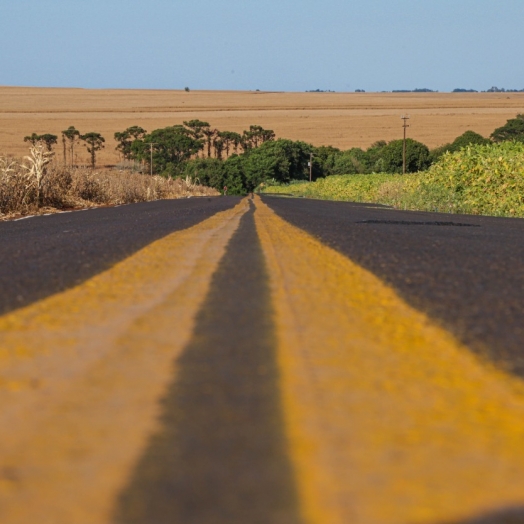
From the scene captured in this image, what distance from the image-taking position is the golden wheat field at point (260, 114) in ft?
445

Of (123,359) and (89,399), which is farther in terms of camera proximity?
(123,359)

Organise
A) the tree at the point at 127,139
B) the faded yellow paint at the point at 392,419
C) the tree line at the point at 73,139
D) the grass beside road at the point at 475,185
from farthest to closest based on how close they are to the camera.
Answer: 1. the tree at the point at 127,139
2. the tree line at the point at 73,139
3. the grass beside road at the point at 475,185
4. the faded yellow paint at the point at 392,419

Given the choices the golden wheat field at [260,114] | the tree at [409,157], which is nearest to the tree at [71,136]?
the golden wheat field at [260,114]

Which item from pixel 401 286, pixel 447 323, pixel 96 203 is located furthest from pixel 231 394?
pixel 96 203

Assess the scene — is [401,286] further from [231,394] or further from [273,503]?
[273,503]

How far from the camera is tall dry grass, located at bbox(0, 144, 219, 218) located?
24.0m

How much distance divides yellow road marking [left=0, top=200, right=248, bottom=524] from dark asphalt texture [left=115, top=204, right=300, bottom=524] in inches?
2.7

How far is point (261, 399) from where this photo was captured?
2959 millimetres

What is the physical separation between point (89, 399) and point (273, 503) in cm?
113

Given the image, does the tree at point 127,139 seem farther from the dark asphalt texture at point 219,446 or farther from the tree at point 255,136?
the dark asphalt texture at point 219,446

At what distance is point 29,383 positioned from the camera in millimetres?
3283

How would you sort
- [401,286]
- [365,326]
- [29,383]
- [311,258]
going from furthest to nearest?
[311,258] < [401,286] < [365,326] < [29,383]

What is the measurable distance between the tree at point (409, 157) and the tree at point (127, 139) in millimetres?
42650

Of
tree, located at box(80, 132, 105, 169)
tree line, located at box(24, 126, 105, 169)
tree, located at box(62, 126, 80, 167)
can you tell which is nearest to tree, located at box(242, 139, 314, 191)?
tree, located at box(80, 132, 105, 169)
